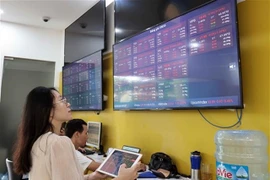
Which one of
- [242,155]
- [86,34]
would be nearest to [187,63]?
[242,155]

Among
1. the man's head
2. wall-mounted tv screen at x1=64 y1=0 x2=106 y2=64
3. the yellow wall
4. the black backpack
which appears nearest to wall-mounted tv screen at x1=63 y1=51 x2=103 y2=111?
wall-mounted tv screen at x1=64 y1=0 x2=106 y2=64

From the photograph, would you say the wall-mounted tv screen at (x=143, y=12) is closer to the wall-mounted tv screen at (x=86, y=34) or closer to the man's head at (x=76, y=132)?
the wall-mounted tv screen at (x=86, y=34)

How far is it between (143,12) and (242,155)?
1625mm

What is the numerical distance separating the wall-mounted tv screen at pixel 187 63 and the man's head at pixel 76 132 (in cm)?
71

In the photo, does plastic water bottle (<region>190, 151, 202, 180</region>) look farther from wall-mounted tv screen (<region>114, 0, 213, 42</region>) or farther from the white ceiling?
the white ceiling

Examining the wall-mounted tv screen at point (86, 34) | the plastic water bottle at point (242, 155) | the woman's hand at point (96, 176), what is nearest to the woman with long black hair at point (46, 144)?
the woman's hand at point (96, 176)

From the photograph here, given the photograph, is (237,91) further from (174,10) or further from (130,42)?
(130,42)

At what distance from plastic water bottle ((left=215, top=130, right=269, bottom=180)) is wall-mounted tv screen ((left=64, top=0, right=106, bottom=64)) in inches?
80.0

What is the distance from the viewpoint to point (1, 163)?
13.5ft

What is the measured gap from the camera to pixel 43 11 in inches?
150

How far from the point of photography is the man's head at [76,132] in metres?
2.95

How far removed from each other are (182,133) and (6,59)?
3.51 m

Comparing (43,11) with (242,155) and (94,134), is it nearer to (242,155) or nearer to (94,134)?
(94,134)

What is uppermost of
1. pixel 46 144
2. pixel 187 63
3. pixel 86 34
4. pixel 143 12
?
pixel 86 34
